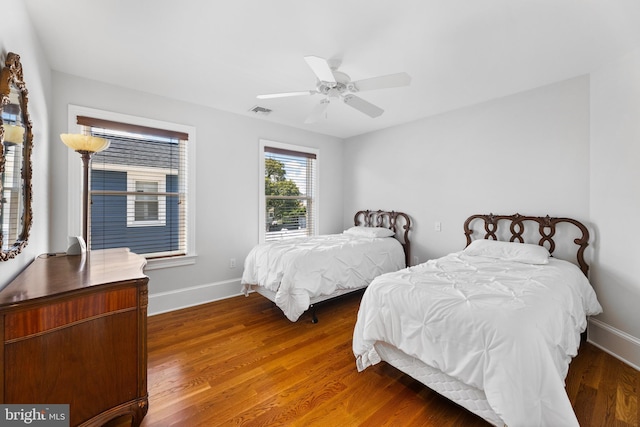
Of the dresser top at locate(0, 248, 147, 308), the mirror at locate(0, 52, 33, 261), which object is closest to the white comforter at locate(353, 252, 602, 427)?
the dresser top at locate(0, 248, 147, 308)

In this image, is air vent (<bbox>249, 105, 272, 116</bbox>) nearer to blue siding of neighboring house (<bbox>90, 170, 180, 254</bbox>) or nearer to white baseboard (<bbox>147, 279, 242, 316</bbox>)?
blue siding of neighboring house (<bbox>90, 170, 180, 254</bbox>)

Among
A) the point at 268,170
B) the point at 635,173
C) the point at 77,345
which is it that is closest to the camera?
the point at 77,345

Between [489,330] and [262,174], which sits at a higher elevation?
[262,174]

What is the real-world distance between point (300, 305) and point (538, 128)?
3190mm

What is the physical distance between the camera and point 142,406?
1.53 meters

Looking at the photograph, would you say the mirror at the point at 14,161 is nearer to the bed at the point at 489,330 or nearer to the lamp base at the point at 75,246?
the lamp base at the point at 75,246

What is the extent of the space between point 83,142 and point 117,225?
44.4 inches

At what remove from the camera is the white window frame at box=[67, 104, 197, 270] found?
2631 millimetres

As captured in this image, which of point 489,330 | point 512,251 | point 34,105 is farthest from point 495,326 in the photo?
point 34,105

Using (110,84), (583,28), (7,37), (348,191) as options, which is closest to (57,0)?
(7,37)

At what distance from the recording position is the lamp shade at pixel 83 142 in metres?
2.08

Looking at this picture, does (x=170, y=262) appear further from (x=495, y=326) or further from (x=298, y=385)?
(x=495, y=326)

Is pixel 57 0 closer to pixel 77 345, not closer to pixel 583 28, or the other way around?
pixel 77 345

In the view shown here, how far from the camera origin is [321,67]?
74.7 inches
